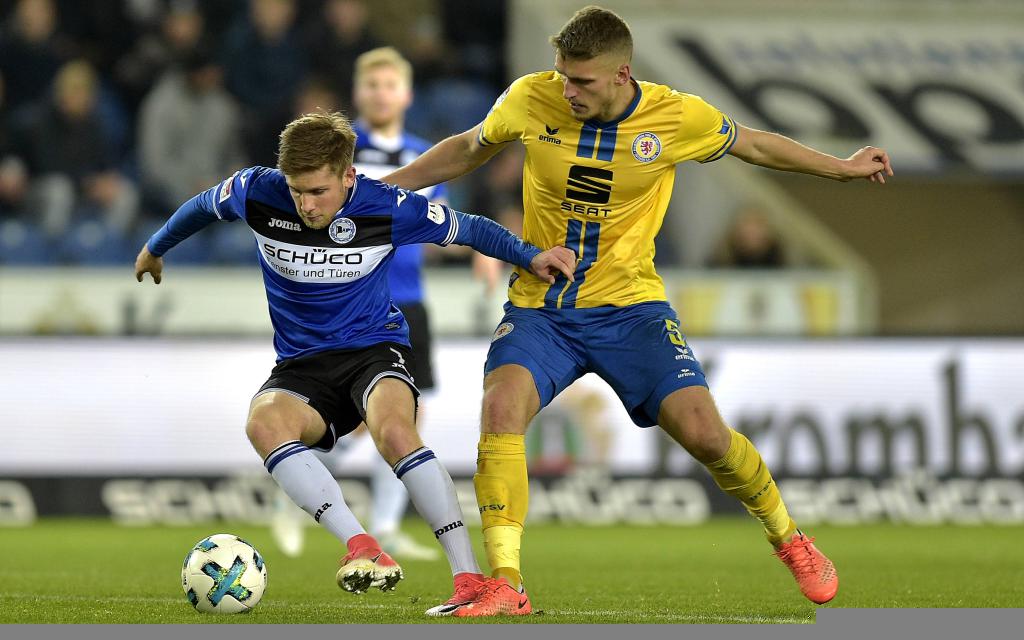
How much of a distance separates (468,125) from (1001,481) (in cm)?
579

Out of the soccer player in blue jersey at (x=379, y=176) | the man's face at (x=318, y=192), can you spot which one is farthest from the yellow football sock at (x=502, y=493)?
the soccer player in blue jersey at (x=379, y=176)

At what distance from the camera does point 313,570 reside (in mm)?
7512

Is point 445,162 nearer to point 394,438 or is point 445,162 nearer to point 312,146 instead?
point 312,146

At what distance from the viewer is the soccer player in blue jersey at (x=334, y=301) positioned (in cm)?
537

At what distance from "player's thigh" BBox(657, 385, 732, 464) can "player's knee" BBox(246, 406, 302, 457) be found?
129cm

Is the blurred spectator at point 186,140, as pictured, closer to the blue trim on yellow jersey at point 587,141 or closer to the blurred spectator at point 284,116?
the blurred spectator at point 284,116

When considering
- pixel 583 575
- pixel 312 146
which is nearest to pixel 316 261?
pixel 312 146

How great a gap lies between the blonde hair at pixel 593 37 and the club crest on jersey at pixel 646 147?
30 cm

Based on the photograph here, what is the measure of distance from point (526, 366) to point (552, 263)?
0.37 meters

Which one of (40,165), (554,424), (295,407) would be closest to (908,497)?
(554,424)

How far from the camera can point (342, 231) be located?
18.4ft

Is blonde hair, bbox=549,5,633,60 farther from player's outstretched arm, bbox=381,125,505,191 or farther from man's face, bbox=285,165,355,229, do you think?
man's face, bbox=285,165,355,229

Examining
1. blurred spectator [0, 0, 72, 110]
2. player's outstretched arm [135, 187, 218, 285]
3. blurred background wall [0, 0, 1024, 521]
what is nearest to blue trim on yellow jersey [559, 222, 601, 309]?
player's outstretched arm [135, 187, 218, 285]

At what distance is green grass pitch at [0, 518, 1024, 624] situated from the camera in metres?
5.44
